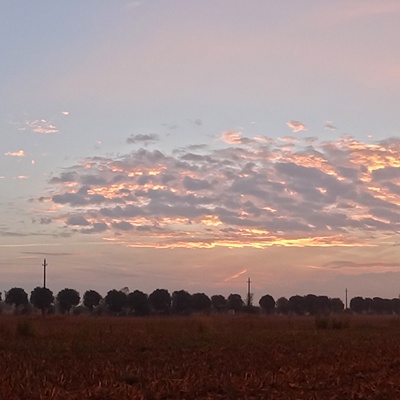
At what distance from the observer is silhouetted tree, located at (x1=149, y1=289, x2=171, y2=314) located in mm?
128750

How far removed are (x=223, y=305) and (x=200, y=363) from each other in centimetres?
14041

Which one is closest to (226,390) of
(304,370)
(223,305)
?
(304,370)

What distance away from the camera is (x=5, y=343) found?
27.0 metres

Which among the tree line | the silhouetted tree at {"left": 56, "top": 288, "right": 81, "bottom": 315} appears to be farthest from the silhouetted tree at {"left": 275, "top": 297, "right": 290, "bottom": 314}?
the silhouetted tree at {"left": 56, "top": 288, "right": 81, "bottom": 315}

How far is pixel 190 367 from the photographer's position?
18.9 metres

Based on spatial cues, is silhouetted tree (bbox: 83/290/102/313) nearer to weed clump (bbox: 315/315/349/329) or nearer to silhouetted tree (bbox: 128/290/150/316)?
silhouetted tree (bbox: 128/290/150/316)

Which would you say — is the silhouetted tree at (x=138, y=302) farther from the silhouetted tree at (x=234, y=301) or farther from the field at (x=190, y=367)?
the field at (x=190, y=367)

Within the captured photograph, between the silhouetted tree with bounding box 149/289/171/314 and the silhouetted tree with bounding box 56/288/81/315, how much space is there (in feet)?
42.9

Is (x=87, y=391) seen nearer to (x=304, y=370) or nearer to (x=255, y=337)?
(x=304, y=370)

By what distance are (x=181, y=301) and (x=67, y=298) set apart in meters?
22.6

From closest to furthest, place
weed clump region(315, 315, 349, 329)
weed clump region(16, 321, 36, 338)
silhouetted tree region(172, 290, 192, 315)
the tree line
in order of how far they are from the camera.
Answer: weed clump region(16, 321, 36, 338), weed clump region(315, 315, 349, 329), the tree line, silhouetted tree region(172, 290, 192, 315)

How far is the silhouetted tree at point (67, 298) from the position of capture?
124688 mm

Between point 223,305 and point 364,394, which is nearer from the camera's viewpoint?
point 364,394

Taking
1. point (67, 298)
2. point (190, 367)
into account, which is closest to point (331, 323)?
point (190, 367)
